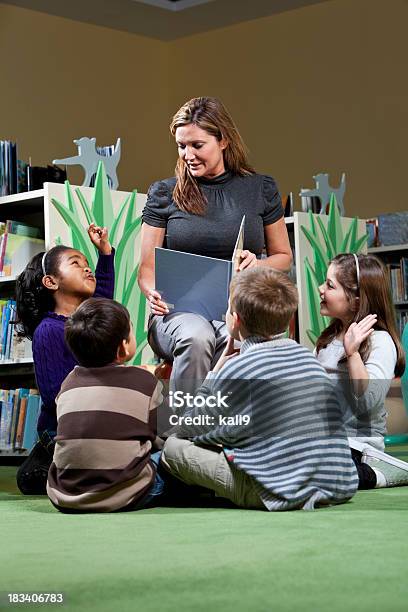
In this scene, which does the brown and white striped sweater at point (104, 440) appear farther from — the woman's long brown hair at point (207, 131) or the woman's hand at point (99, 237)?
the woman's hand at point (99, 237)

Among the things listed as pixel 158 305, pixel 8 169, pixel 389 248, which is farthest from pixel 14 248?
pixel 389 248

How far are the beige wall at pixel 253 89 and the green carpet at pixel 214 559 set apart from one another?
200 inches

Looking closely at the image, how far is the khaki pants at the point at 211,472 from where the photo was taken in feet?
7.11

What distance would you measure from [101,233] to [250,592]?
1.95m

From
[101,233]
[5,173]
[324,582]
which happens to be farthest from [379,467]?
[5,173]

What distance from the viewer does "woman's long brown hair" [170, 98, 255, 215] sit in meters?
2.82

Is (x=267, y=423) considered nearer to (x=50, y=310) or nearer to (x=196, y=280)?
(x=196, y=280)

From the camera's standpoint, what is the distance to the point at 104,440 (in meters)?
2.16

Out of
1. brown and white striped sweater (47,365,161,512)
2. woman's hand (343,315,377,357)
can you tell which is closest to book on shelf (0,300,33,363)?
woman's hand (343,315,377,357)

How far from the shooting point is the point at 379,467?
105 inches

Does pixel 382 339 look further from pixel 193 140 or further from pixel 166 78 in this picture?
pixel 166 78

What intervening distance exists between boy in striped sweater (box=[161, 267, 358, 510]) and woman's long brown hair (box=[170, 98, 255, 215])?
0.66m

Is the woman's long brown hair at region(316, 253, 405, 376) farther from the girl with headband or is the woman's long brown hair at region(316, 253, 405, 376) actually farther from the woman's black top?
the woman's black top

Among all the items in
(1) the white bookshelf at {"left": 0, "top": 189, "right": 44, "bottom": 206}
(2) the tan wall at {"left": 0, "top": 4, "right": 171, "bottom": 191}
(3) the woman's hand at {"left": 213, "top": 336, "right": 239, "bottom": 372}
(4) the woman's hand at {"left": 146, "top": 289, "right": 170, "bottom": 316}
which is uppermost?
(2) the tan wall at {"left": 0, "top": 4, "right": 171, "bottom": 191}
